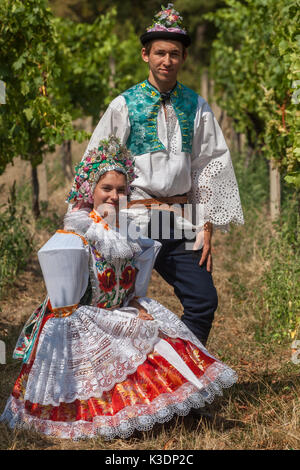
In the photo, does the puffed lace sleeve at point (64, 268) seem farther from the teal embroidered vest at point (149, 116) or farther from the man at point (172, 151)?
the teal embroidered vest at point (149, 116)

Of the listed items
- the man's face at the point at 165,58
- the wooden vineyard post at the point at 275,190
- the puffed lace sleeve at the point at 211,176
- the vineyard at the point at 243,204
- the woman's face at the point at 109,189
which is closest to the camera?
the woman's face at the point at 109,189

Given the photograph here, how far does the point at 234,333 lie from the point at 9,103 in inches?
112

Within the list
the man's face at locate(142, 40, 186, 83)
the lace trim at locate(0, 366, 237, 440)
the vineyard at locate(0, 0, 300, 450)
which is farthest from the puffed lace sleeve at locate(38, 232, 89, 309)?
the man's face at locate(142, 40, 186, 83)

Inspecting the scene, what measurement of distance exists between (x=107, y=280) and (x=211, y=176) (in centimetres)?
95

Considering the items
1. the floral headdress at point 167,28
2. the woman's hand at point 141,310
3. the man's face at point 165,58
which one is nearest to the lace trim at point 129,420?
the woman's hand at point 141,310

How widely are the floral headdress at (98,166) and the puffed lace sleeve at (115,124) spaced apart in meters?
0.28

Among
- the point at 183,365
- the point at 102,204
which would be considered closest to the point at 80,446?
the point at 183,365

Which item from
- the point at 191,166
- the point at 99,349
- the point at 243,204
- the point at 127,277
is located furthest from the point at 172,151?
the point at 243,204

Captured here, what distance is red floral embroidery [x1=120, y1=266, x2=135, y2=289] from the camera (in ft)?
10.6

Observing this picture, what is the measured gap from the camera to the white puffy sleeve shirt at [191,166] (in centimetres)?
351

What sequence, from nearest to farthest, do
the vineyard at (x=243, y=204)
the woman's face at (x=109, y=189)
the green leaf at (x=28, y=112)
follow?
the woman's face at (x=109, y=189)
the vineyard at (x=243, y=204)
the green leaf at (x=28, y=112)

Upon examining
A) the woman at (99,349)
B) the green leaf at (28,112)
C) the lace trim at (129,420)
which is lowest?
the lace trim at (129,420)

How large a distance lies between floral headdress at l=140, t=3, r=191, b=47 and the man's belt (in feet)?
2.79
